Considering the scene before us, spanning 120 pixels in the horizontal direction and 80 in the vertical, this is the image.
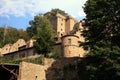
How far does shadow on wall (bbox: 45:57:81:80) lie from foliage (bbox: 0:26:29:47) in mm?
40420

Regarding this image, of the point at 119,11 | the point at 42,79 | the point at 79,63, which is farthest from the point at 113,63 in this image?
the point at 42,79

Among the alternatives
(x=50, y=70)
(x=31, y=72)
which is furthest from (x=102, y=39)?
(x=31, y=72)

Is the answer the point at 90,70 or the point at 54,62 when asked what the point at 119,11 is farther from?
the point at 54,62

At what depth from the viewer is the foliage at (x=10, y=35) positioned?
266 ft

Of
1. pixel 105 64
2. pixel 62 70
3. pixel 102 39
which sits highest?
pixel 102 39

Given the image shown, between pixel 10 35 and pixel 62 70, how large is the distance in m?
46.5

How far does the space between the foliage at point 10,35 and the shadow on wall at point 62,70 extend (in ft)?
133

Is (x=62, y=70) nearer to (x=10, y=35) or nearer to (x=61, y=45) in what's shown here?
(x=61, y=45)

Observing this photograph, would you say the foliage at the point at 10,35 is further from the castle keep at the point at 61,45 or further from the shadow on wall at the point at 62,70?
the shadow on wall at the point at 62,70

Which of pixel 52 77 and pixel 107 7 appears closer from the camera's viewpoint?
pixel 107 7

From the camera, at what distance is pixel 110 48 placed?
3155 centimetres

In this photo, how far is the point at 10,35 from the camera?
278 feet

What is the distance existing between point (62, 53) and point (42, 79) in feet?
35.5

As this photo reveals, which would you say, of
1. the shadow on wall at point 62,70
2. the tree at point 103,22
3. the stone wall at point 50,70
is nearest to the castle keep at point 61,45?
the tree at point 103,22
